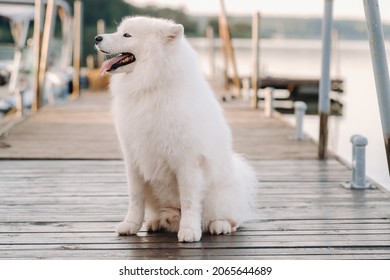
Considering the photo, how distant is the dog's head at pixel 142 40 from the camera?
3.86m

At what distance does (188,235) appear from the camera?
13.5ft

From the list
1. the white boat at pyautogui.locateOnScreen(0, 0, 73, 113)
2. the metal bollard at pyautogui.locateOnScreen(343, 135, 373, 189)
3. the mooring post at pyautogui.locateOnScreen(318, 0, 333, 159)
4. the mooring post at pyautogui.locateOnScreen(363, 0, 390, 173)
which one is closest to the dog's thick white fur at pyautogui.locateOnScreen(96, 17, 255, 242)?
the mooring post at pyautogui.locateOnScreen(363, 0, 390, 173)

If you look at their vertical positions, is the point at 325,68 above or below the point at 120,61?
below

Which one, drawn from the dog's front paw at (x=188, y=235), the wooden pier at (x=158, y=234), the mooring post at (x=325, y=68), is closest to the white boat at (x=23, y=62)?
the wooden pier at (x=158, y=234)

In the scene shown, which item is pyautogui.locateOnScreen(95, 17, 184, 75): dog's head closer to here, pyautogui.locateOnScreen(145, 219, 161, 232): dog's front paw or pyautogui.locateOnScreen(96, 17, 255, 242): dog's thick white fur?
pyautogui.locateOnScreen(96, 17, 255, 242): dog's thick white fur

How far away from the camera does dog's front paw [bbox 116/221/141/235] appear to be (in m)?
4.28

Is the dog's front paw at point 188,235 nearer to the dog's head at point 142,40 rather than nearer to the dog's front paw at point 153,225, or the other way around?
the dog's front paw at point 153,225

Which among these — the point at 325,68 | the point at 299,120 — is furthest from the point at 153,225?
the point at 299,120

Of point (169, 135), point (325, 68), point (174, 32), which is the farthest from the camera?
point (325, 68)

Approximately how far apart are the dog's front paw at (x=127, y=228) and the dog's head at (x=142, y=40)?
1.06m

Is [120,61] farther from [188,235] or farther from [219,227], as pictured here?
[219,227]

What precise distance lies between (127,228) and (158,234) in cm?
21
